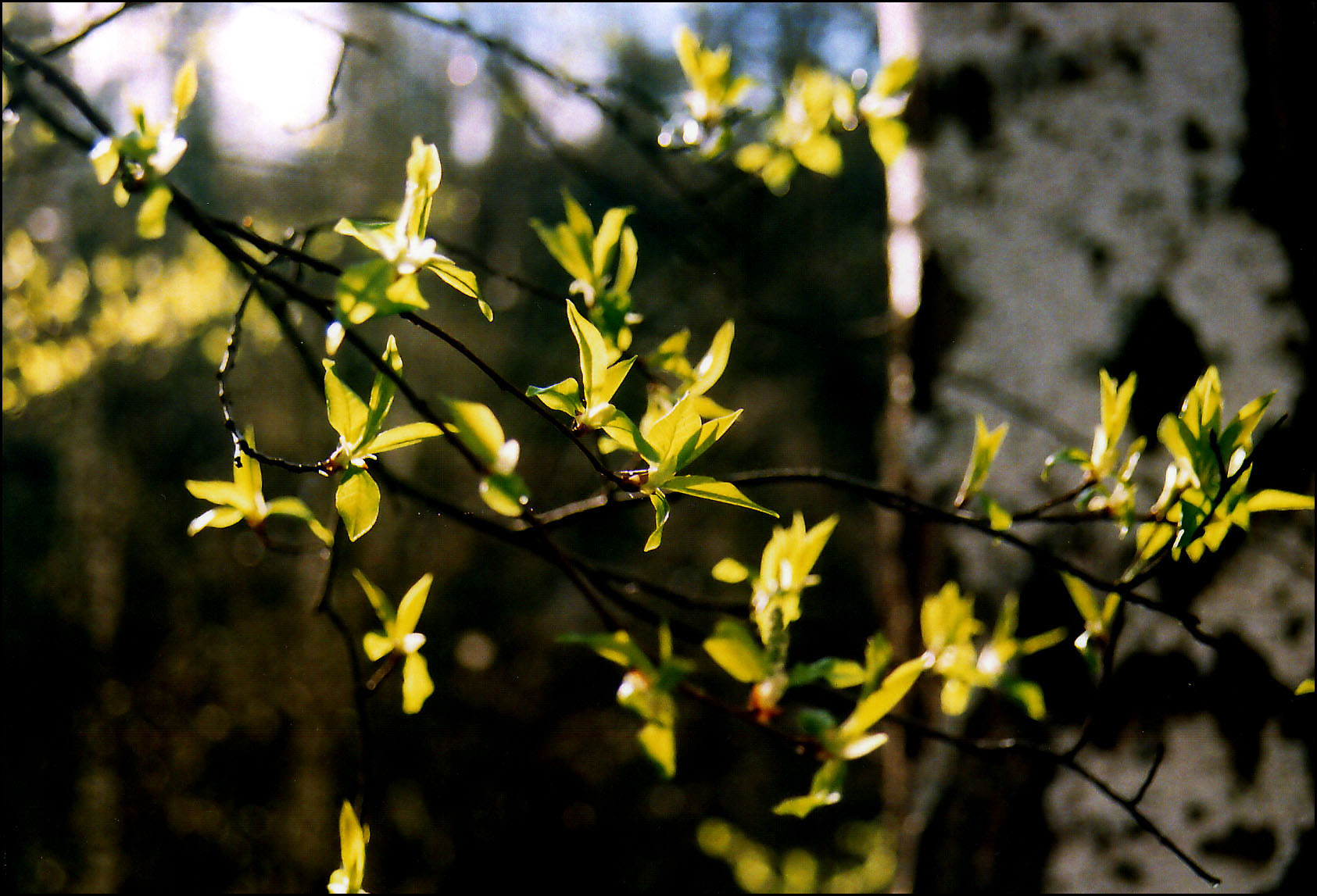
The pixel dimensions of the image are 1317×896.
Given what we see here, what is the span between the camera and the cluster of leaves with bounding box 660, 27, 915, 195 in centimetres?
64

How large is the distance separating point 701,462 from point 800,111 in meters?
3.03

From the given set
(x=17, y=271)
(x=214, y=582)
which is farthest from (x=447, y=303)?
(x=17, y=271)

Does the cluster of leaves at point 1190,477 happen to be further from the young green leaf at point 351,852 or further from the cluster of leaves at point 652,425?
the young green leaf at point 351,852

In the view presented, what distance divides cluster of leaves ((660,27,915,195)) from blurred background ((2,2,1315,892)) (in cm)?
8

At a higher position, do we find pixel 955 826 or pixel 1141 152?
pixel 1141 152

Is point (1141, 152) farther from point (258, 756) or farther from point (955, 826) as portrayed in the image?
point (258, 756)

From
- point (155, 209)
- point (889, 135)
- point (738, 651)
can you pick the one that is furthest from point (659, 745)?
point (889, 135)

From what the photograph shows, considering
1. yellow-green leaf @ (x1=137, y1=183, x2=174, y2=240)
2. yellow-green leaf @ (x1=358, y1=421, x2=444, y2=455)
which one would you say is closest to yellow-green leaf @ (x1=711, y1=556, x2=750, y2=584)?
yellow-green leaf @ (x1=358, y1=421, x2=444, y2=455)

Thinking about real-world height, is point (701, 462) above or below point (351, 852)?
below

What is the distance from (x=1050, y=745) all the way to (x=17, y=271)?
5.67 ft

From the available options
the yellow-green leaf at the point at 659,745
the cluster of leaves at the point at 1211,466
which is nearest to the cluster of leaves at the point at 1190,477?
the cluster of leaves at the point at 1211,466

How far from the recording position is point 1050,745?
0.69m

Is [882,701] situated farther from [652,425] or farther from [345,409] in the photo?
[345,409]

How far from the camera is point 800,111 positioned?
28.5 inches
